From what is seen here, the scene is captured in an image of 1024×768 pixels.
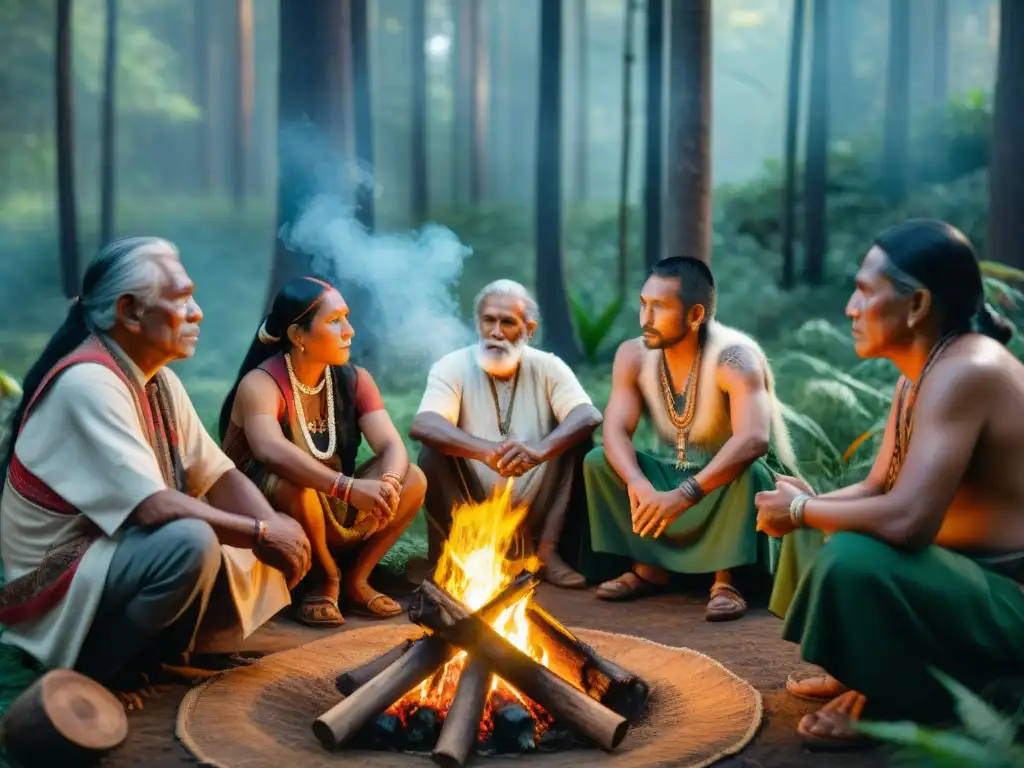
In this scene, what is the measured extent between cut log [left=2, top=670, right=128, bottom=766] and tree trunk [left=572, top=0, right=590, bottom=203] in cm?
2088

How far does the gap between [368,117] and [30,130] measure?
426 cm

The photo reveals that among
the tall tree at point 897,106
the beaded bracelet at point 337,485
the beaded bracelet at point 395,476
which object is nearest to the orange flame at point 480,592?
the beaded bracelet at point 395,476

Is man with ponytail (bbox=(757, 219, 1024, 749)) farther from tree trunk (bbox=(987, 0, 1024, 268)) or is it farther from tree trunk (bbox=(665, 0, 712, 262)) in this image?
tree trunk (bbox=(987, 0, 1024, 268))

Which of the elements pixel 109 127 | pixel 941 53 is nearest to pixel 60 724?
pixel 109 127

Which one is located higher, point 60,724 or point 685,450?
point 685,450

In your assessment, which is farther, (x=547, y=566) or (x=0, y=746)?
(x=547, y=566)

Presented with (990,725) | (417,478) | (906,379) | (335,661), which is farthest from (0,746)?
(906,379)

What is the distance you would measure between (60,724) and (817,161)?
41.7 feet

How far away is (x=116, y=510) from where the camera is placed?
397cm

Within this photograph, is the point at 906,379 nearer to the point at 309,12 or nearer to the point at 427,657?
the point at 427,657

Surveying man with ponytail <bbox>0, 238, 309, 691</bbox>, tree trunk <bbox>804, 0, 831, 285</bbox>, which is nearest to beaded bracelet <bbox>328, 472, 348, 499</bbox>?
man with ponytail <bbox>0, 238, 309, 691</bbox>

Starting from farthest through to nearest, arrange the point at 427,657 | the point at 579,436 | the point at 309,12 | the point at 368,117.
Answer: the point at 368,117 < the point at 309,12 < the point at 579,436 < the point at 427,657

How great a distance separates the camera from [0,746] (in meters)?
3.56

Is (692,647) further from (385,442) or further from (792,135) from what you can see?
(792,135)
